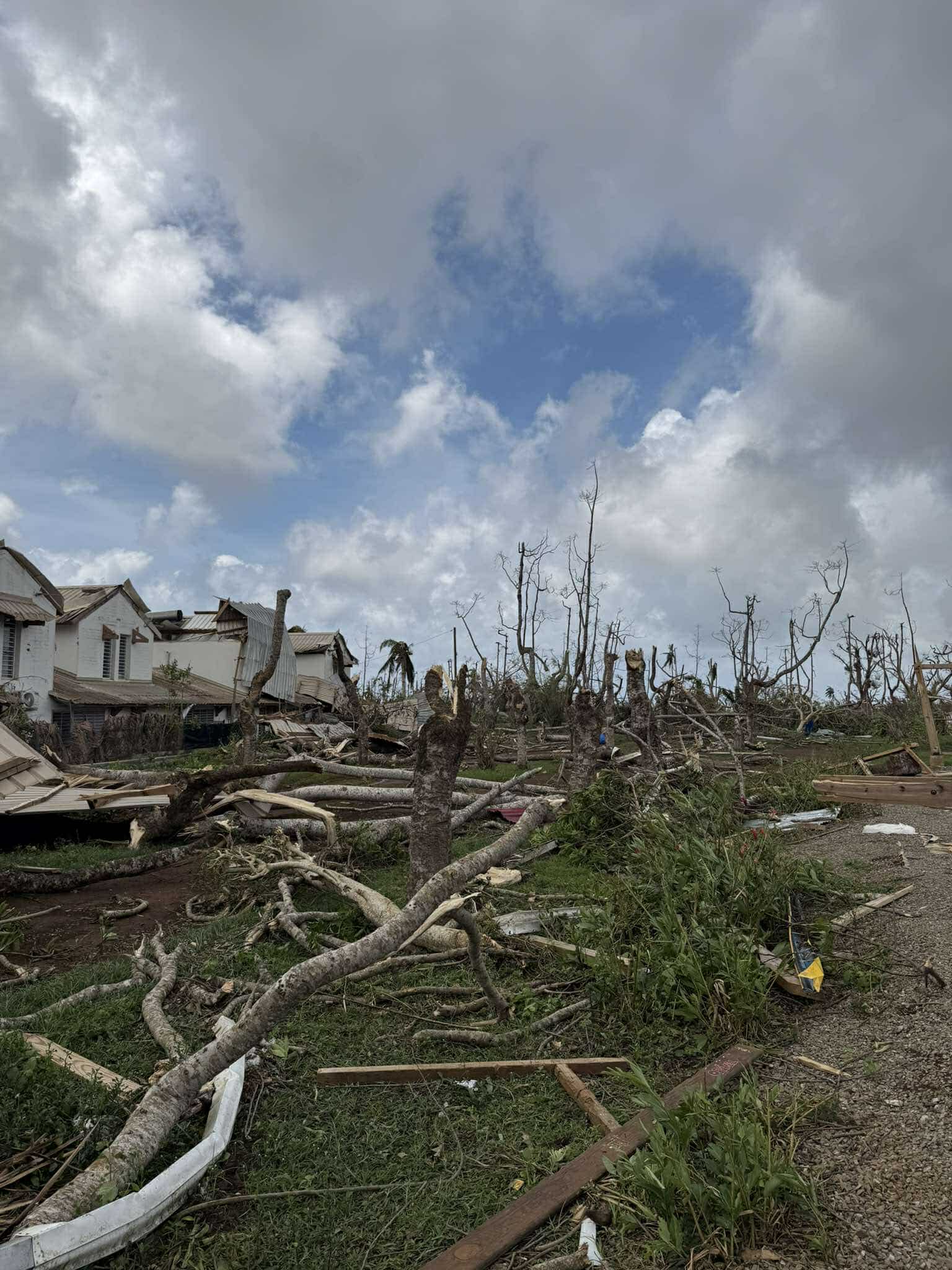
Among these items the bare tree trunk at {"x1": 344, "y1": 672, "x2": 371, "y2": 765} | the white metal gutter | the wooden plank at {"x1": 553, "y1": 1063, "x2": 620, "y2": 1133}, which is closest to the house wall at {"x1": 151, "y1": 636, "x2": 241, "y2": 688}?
the bare tree trunk at {"x1": 344, "y1": 672, "x2": 371, "y2": 765}

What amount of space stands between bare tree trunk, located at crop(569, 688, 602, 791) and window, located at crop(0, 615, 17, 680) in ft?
56.9

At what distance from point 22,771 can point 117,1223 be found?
8.96m

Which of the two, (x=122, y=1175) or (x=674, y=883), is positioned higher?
(x=674, y=883)

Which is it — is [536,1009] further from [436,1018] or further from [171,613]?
[171,613]

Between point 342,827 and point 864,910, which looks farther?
point 342,827

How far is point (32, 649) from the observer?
22.3 metres

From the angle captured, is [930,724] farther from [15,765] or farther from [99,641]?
[99,641]

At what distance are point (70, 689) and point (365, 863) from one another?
61.2ft

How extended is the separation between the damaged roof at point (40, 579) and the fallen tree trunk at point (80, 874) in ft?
54.3

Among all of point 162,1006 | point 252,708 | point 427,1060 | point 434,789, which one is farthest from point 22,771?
point 427,1060

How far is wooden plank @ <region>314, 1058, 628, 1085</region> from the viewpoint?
393cm

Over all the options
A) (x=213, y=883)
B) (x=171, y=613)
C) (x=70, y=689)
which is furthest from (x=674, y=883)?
(x=171, y=613)

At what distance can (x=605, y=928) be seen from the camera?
17.3 feet

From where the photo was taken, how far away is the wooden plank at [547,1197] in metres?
2.71
